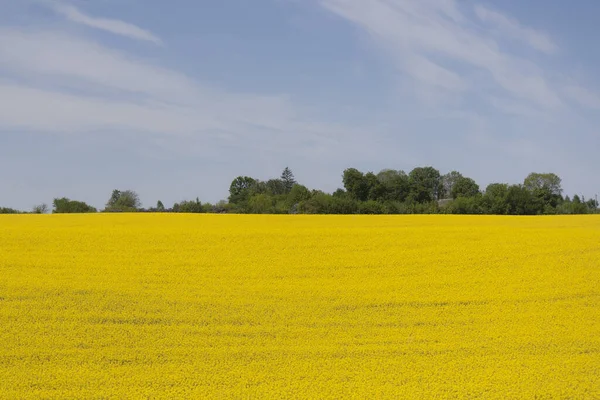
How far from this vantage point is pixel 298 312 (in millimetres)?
12062

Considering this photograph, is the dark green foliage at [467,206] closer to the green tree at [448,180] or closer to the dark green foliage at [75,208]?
the dark green foliage at [75,208]

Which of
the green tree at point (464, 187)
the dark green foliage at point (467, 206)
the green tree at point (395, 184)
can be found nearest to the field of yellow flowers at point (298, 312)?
the dark green foliage at point (467, 206)

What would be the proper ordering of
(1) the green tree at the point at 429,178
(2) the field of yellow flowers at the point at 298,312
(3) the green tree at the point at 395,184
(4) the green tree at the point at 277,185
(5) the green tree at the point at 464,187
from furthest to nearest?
(4) the green tree at the point at 277,185, (1) the green tree at the point at 429,178, (5) the green tree at the point at 464,187, (3) the green tree at the point at 395,184, (2) the field of yellow flowers at the point at 298,312

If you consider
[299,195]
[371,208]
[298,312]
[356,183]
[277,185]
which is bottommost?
[298,312]

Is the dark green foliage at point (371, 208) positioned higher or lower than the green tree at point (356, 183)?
lower

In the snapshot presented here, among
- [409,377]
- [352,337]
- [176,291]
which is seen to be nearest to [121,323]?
[176,291]

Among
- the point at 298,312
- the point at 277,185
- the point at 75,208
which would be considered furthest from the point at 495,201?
the point at 277,185

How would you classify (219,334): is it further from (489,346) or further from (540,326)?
(540,326)

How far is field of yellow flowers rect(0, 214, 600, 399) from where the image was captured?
9.95 meters

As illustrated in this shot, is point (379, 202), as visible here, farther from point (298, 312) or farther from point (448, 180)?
point (448, 180)

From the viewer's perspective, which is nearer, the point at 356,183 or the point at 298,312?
the point at 298,312

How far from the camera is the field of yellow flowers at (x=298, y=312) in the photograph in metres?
9.95

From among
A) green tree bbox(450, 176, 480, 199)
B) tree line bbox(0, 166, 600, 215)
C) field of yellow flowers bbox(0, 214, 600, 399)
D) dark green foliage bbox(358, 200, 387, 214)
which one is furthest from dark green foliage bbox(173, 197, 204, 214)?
green tree bbox(450, 176, 480, 199)

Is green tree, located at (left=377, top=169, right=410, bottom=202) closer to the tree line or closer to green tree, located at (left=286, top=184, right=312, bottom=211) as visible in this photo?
the tree line
